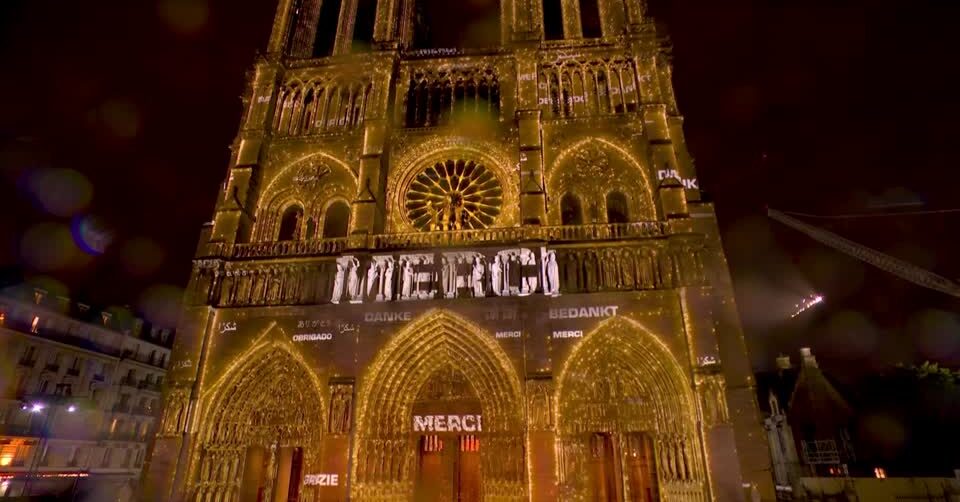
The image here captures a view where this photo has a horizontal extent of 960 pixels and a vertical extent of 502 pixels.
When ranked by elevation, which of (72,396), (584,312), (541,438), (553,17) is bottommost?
(541,438)

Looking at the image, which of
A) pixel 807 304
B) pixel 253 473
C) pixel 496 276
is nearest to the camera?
pixel 496 276

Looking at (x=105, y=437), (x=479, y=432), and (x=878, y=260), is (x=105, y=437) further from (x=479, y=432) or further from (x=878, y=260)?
(x=878, y=260)

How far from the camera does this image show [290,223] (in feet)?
67.5

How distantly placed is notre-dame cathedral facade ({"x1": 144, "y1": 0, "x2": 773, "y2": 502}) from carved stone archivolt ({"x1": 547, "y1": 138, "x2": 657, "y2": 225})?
0.09m

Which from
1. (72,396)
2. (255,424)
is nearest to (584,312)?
(255,424)

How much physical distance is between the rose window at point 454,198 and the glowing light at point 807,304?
20.5 metres

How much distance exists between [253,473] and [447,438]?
694 cm

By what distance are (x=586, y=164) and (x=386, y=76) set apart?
9.24 meters

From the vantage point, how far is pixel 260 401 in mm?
17078

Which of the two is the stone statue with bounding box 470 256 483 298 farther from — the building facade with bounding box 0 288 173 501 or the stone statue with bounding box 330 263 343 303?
the building facade with bounding box 0 288 173 501

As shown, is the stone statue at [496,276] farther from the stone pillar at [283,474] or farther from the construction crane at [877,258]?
the construction crane at [877,258]

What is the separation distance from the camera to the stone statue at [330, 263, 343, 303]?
55.9ft

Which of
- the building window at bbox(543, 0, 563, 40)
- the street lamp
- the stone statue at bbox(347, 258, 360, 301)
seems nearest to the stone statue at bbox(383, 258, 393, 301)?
the stone statue at bbox(347, 258, 360, 301)

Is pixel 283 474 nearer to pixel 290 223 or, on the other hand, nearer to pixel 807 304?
pixel 290 223
